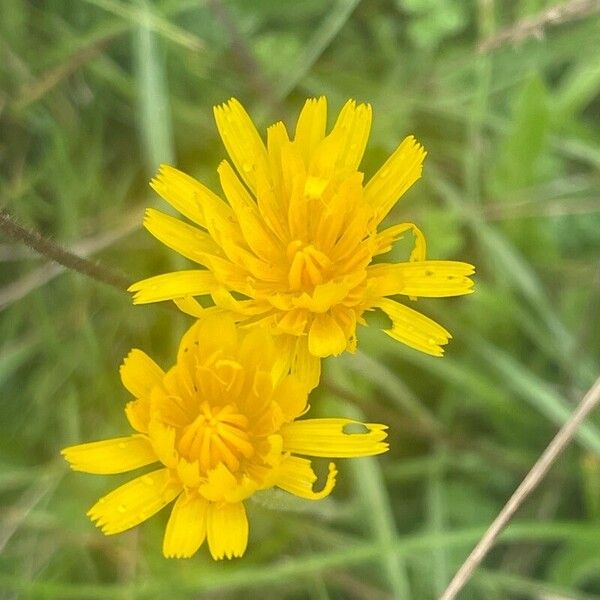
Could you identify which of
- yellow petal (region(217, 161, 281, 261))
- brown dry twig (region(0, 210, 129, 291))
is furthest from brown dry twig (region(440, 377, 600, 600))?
brown dry twig (region(0, 210, 129, 291))

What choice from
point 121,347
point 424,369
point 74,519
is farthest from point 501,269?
point 74,519

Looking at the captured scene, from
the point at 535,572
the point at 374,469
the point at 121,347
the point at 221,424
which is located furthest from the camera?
the point at 121,347

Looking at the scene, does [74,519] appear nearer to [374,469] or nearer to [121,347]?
[121,347]

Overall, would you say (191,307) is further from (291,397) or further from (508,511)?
(508,511)

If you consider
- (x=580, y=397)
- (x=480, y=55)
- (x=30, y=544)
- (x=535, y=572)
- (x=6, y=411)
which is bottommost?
(x=535, y=572)

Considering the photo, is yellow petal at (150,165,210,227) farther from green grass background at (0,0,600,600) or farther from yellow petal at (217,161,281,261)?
green grass background at (0,0,600,600)
